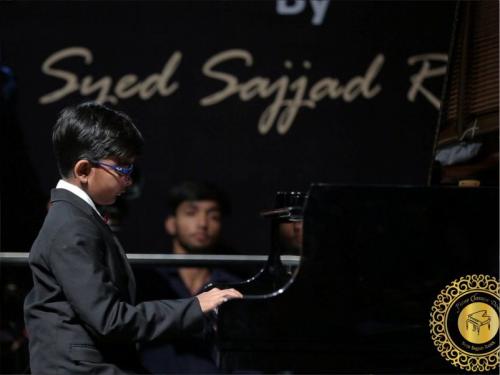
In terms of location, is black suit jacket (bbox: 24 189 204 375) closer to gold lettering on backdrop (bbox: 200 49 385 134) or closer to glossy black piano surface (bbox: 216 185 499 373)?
glossy black piano surface (bbox: 216 185 499 373)

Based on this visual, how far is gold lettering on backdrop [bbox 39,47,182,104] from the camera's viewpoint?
530 centimetres

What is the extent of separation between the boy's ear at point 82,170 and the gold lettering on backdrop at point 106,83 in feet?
8.57

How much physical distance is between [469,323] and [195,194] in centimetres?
273

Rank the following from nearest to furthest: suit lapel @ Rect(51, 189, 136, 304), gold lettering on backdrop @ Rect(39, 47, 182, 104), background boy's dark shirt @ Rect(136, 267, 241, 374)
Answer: suit lapel @ Rect(51, 189, 136, 304), background boy's dark shirt @ Rect(136, 267, 241, 374), gold lettering on backdrop @ Rect(39, 47, 182, 104)

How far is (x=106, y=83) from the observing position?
5324mm

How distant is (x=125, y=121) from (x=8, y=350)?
2.68 m

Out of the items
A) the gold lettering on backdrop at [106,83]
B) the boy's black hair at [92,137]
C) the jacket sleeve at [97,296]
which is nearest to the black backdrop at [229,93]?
the gold lettering on backdrop at [106,83]

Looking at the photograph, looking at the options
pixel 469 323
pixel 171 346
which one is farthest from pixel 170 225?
pixel 469 323

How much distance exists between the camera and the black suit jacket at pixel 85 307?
8.26 ft

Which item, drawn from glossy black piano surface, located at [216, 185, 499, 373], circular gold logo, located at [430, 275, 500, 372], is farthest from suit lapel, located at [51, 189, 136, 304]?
circular gold logo, located at [430, 275, 500, 372]

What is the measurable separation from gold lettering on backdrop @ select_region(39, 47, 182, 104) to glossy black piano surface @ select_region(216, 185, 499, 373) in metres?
2.79

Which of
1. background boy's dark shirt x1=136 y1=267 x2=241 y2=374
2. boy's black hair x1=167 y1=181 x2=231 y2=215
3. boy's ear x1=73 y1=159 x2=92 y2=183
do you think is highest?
boy's ear x1=73 y1=159 x2=92 y2=183

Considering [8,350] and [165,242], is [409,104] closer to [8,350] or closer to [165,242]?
[165,242]

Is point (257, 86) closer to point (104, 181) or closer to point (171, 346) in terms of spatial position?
point (171, 346)
